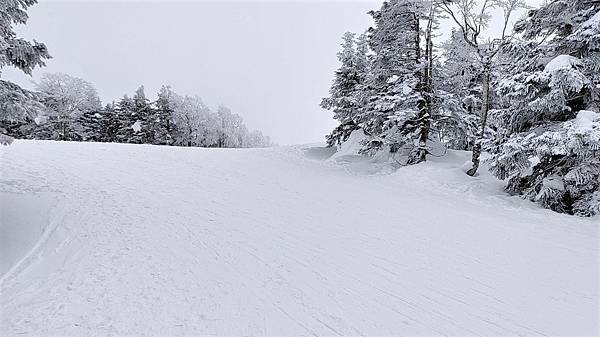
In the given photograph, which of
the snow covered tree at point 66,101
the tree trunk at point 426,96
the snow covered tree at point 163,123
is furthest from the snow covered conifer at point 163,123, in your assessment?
the tree trunk at point 426,96

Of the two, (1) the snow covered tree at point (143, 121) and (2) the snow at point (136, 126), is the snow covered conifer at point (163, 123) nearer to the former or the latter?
(1) the snow covered tree at point (143, 121)

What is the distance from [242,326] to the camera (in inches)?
149

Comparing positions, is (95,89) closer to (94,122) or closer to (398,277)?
(94,122)

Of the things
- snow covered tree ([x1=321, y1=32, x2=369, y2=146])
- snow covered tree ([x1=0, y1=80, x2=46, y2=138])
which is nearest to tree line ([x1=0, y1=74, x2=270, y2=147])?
snow covered tree ([x1=321, y1=32, x2=369, y2=146])

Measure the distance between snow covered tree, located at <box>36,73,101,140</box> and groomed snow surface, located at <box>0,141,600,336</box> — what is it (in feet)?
96.4

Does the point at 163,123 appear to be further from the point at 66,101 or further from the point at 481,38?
the point at 481,38

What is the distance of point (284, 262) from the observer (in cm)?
564

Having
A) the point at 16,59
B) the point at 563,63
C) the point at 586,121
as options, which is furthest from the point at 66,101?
the point at 586,121

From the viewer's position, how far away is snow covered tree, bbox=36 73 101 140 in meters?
35.6

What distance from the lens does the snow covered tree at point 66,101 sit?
117 feet

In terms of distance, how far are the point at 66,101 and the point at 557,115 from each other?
147 feet

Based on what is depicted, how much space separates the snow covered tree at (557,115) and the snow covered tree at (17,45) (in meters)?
12.0

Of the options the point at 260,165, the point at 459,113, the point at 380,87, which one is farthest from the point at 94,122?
the point at 459,113

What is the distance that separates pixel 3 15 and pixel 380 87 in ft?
50.7
